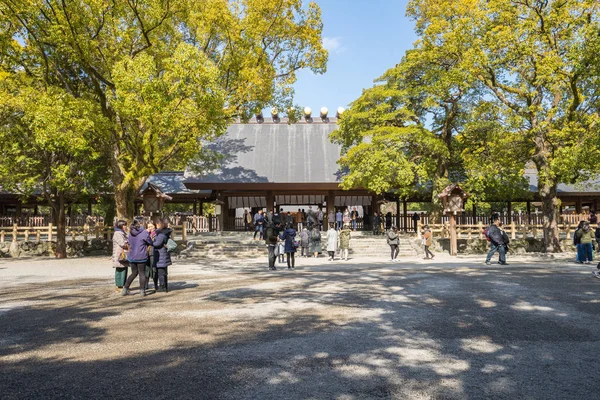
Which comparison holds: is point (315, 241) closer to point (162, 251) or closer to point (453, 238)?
point (453, 238)

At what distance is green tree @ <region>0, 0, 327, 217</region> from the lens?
13.2 meters

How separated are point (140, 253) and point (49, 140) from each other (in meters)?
8.75

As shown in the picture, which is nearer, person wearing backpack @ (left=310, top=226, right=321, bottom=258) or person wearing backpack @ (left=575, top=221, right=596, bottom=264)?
person wearing backpack @ (left=575, top=221, right=596, bottom=264)

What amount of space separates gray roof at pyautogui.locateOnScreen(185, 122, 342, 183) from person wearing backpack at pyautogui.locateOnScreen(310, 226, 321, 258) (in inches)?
337

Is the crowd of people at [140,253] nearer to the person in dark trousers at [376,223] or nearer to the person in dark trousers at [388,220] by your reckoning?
the person in dark trousers at [376,223]

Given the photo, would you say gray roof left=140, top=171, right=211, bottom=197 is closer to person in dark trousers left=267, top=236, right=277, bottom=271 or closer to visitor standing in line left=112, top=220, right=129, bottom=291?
person in dark trousers left=267, top=236, right=277, bottom=271

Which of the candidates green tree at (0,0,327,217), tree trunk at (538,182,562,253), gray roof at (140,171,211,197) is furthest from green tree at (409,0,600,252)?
gray roof at (140,171,211,197)

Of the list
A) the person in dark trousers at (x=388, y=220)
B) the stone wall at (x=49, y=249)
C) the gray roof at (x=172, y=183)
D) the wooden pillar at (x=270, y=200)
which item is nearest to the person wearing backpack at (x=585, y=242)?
the person in dark trousers at (x=388, y=220)

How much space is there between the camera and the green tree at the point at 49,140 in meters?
13.7

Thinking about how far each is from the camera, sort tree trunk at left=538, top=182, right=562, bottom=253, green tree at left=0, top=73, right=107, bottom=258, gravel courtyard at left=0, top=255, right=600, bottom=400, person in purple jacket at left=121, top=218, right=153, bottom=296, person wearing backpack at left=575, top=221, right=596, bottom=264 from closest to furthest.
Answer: gravel courtyard at left=0, top=255, right=600, bottom=400 < person in purple jacket at left=121, top=218, right=153, bottom=296 < person wearing backpack at left=575, top=221, right=596, bottom=264 < green tree at left=0, top=73, right=107, bottom=258 < tree trunk at left=538, top=182, right=562, bottom=253

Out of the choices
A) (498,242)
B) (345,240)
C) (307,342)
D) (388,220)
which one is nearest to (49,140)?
(345,240)

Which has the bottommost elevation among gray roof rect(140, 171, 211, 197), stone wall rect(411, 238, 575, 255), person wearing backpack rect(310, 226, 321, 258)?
stone wall rect(411, 238, 575, 255)

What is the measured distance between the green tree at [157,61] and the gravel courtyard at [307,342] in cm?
697

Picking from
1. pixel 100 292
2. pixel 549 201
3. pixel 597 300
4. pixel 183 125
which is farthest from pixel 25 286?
pixel 549 201
